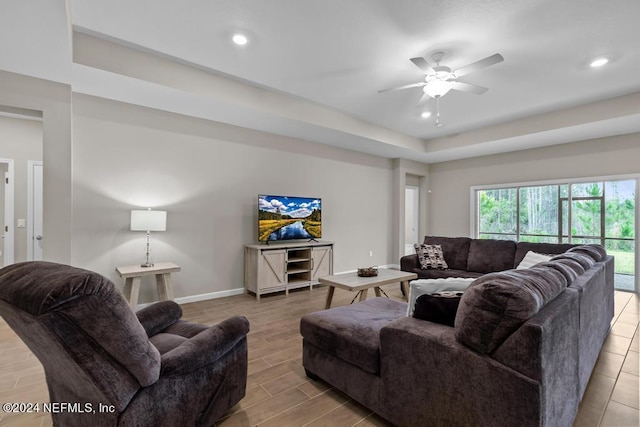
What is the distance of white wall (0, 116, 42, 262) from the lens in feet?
14.2

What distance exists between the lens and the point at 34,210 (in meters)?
4.61

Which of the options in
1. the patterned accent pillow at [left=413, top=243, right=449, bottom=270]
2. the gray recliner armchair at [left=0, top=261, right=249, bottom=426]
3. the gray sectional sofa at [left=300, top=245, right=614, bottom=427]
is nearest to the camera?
the gray recliner armchair at [left=0, top=261, right=249, bottom=426]

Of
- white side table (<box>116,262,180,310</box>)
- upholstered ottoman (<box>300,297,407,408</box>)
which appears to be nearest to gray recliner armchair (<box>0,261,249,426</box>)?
upholstered ottoman (<box>300,297,407,408</box>)

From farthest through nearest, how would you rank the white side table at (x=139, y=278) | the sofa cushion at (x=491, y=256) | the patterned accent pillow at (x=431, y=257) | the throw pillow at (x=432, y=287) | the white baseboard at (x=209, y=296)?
the patterned accent pillow at (x=431, y=257) < the sofa cushion at (x=491, y=256) < the white baseboard at (x=209, y=296) < the white side table at (x=139, y=278) < the throw pillow at (x=432, y=287)

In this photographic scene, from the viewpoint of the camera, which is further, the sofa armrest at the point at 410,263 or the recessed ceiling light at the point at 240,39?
the sofa armrest at the point at 410,263

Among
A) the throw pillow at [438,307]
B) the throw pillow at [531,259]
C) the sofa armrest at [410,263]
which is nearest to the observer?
the throw pillow at [438,307]

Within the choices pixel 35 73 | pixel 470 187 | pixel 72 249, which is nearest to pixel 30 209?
pixel 72 249

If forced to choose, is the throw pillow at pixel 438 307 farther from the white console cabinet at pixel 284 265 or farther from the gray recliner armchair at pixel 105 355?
the white console cabinet at pixel 284 265

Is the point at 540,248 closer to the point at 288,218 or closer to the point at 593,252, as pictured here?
the point at 593,252

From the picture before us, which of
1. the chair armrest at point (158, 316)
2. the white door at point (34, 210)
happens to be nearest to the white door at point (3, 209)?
the white door at point (34, 210)

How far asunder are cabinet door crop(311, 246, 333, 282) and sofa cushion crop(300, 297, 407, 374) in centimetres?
256

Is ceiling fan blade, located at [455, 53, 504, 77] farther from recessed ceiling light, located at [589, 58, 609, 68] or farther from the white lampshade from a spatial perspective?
the white lampshade

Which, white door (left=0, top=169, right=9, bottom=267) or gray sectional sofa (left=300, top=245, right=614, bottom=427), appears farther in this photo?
white door (left=0, top=169, right=9, bottom=267)

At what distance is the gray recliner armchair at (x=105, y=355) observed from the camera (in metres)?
1.09
